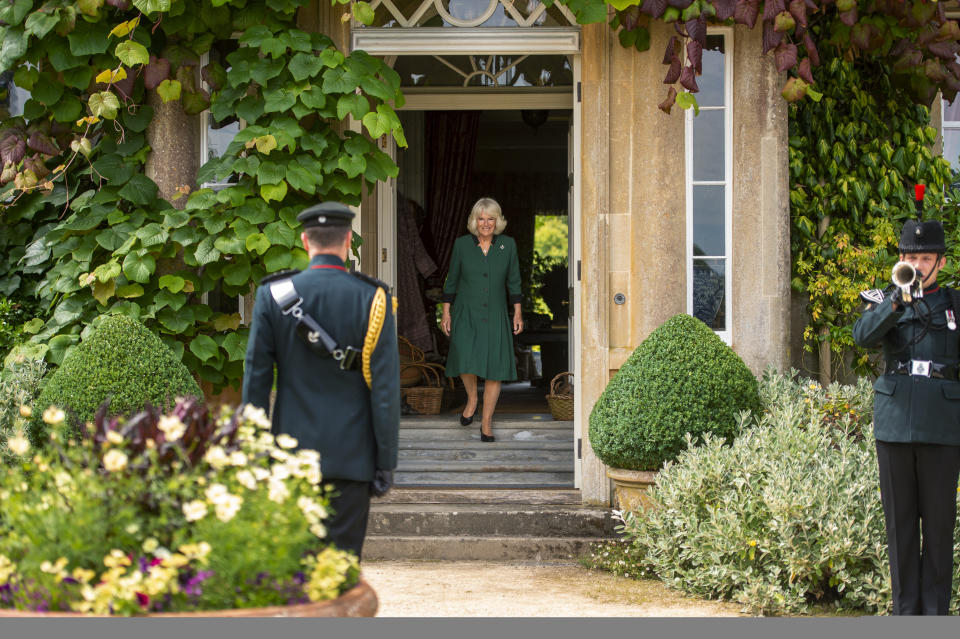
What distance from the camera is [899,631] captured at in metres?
2.73

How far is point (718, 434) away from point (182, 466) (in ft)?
12.2

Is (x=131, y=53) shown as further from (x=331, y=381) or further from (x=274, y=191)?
(x=331, y=381)

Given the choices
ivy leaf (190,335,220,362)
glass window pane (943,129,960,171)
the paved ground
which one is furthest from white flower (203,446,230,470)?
glass window pane (943,129,960,171)

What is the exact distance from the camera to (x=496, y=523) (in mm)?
6250

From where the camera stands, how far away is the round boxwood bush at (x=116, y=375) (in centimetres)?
540

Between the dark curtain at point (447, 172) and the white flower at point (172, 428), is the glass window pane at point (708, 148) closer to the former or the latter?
the dark curtain at point (447, 172)

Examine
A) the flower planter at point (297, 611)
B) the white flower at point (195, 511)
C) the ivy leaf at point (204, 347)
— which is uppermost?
the ivy leaf at point (204, 347)

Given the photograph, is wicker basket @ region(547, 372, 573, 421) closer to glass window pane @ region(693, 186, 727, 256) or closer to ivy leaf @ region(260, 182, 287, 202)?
glass window pane @ region(693, 186, 727, 256)

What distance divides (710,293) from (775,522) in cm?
212

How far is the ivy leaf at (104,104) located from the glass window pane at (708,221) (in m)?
3.66

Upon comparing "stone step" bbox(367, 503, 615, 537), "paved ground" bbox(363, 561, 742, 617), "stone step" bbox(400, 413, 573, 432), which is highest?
"stone step" bbox(400, 413, 573, 432)

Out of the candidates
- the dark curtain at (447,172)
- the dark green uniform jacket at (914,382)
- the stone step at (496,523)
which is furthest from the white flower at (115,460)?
the dark curtain at (447,172)

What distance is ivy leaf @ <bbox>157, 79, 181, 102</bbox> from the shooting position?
6.16 meters

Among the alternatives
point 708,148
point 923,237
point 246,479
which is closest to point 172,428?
point 246,479
